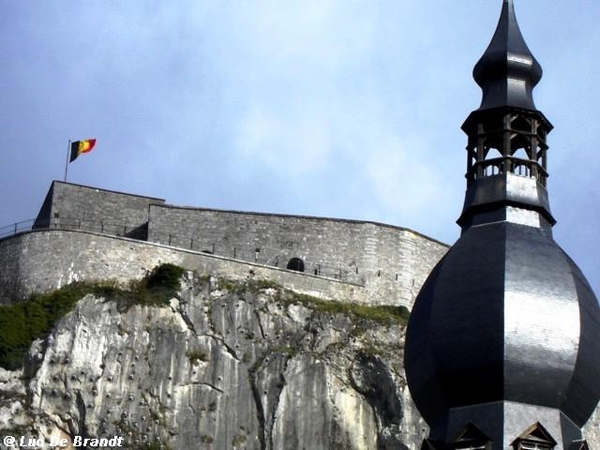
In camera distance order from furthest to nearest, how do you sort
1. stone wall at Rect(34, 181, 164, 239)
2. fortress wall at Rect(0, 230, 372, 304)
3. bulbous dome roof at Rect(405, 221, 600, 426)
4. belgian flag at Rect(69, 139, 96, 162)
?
belgian flag at Rect(69, 139, 96, 162) < stone wall at Rect(34, 181, 164, 239) < fortress wall at Rect(0, 230, 372, 304) < bulbous dome roof at Rect(405, 221, 600, 426)

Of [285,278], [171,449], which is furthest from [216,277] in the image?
[171,449]

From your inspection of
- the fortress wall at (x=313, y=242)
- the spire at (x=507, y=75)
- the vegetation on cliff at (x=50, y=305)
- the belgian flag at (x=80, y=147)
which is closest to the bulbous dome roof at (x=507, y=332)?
the spire at (x=507, y=75)

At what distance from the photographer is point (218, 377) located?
45250mm

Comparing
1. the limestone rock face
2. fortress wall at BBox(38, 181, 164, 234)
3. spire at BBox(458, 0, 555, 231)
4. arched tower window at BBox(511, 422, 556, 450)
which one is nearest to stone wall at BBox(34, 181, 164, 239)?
fortress wall at BBox(38, 181, 164, 234)

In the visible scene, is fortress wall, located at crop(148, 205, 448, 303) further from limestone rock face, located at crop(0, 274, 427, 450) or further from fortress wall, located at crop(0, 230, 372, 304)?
limestone rock face, located at crop(0, 274, 427, 450)

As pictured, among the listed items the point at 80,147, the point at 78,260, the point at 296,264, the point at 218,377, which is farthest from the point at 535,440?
the point at 80,147

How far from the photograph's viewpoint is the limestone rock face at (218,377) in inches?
1714

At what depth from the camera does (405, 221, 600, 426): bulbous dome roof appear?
2341cm

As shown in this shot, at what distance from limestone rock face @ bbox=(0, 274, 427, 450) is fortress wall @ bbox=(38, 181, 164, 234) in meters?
3.55

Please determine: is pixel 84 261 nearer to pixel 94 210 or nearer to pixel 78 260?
pixel 78 260

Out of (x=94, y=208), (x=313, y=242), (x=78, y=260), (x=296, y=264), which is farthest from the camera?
(x=94, y=208)

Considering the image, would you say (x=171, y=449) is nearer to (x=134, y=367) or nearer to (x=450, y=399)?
(x=134, y=367)

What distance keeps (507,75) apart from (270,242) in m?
22.5

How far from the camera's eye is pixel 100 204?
49094mm
